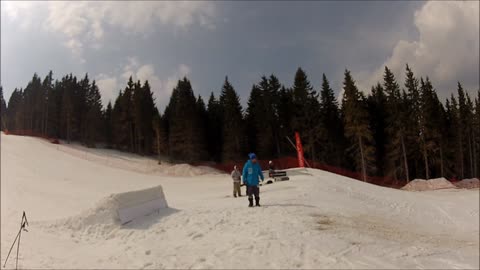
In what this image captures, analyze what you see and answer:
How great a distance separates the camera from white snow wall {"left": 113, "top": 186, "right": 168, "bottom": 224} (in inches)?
457

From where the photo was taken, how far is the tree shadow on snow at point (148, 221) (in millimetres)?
10959

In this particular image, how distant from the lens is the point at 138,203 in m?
12.3

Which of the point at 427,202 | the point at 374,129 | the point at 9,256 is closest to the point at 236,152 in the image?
the point at 374,129

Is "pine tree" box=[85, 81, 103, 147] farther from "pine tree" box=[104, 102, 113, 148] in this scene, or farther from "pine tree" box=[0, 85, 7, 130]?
"pine tree" box=[0, 85, 7, 130]

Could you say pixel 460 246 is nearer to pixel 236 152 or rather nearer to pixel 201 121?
pixel 236 152

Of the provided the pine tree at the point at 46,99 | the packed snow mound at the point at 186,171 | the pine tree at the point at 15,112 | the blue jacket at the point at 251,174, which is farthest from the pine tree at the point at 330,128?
the pine tree at the point at 15,112

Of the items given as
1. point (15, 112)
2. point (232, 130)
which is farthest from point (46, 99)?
point (232, 130)

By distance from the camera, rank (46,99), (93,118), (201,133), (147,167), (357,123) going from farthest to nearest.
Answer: (46,99) < (93,118) < (201,133) < (147,167) < (357,123)

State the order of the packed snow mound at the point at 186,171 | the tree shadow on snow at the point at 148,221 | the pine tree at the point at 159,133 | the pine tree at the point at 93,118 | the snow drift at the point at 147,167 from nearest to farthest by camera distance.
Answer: the tree shadow on snow at the point at 148,221, the packed snow mound at the point at 186,171, the snow drift at the point at 147,167, the pine tree at the point at 159,133, the pine tree at the point at 93,118

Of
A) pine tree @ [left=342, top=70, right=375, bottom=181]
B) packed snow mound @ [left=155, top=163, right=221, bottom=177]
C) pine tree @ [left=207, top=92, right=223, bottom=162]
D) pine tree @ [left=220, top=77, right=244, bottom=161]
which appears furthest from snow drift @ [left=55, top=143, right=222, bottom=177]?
pine tree @ [left=342, top=70, right=375, bottom=181]

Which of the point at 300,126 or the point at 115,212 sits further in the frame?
the point at 300,126

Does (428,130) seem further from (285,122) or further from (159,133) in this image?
(159,133)

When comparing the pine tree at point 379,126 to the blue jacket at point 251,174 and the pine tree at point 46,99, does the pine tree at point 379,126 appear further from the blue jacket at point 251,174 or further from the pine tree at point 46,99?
the pine tree at point 46,99

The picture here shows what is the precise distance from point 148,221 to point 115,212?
48.8 inches
